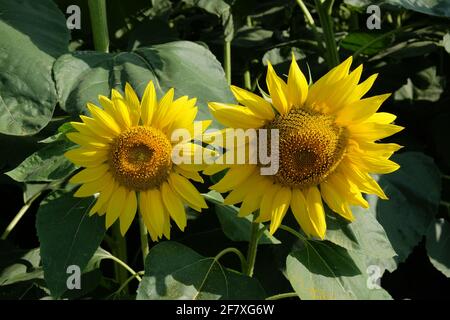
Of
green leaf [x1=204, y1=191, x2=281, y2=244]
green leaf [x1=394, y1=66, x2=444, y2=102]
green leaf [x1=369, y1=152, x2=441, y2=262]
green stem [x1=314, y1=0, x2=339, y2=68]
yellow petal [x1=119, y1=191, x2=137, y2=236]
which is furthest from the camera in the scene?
green leaf [x1=394, y1=66, x2=444, y2=102]

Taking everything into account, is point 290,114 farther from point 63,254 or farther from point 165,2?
point 165,2

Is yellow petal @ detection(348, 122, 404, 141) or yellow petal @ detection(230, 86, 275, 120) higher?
yellow petal @ detection(230, 86, 275, 120)

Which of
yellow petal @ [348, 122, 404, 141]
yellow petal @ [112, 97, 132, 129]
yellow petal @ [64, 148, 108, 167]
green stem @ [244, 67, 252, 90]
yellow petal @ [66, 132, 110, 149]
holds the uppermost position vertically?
yellow petal @ [112, 97, 132, 129]

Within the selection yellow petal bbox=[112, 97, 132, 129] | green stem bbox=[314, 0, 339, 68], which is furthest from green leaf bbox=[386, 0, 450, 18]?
yellow petal bbox=[112, 97, 132, 129]

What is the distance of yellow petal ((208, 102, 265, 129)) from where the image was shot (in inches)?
44.8

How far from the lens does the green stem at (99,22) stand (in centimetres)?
141

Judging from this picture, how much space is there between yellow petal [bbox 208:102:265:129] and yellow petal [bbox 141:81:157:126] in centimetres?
10

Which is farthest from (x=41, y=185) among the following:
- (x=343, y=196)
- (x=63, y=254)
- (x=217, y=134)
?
(x=343, y=196)

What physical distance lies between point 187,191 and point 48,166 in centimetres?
25

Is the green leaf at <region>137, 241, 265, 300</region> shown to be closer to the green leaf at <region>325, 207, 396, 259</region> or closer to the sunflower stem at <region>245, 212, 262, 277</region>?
the sunflower stem at <region>245, 212, 262, 277</region>

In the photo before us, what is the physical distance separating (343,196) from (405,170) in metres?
0.50

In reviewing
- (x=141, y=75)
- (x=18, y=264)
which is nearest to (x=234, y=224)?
(x=141, y=75)

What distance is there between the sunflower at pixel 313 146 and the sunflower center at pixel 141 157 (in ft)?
0.36

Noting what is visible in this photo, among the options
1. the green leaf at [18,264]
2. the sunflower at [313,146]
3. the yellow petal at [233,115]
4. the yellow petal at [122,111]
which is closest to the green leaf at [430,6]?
the sunflower at [313,146]
